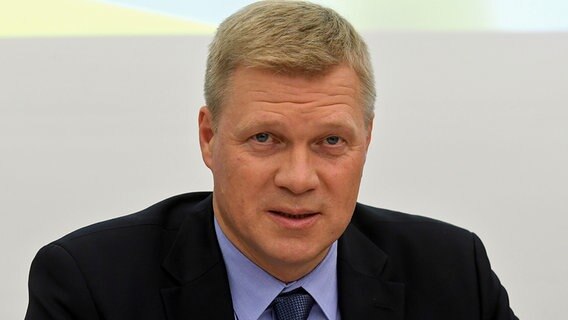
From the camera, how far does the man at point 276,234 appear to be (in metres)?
1.90

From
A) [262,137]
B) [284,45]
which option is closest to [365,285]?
[262,137]

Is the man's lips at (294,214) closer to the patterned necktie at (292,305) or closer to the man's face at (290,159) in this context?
the man's face at (290,159)

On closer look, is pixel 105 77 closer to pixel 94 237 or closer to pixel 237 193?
pixel 94 237

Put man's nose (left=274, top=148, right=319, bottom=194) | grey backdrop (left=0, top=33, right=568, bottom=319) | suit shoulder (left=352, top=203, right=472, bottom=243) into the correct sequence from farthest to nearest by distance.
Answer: grey backdrop (left=0, top=33, right=568, bottom=319)
suit shoulder (left=352, top=203, right=472, bottom=243)
man's nose (left=274, top=148, right=319, bottom=194)

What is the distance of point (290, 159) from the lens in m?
1.88

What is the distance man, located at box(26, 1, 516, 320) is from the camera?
74.6 inches

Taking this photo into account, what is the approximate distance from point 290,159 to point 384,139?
3.46ft

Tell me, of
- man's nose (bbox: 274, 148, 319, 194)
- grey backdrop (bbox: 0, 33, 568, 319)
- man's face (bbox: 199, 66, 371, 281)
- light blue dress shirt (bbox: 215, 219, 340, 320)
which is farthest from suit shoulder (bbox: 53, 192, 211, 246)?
grey backdrop (bbox: 0, 33, 568, 319)

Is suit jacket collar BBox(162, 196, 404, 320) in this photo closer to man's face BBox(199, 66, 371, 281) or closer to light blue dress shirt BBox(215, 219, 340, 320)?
light blue dress shirt BBox(215, 219, 340, 320)

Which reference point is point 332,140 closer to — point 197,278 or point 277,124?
point 277,124

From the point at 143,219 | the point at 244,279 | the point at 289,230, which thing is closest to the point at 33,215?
the point at 143,219

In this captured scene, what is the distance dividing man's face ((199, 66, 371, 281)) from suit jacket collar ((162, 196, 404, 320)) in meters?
0.15

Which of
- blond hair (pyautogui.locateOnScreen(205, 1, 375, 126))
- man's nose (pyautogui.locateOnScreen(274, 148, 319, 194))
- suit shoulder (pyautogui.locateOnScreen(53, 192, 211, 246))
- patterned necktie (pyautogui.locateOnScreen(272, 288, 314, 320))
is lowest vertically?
patterned necktie (pyautogui.locateOnScreen(272, 288, 314, 320))

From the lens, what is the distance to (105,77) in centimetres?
278
